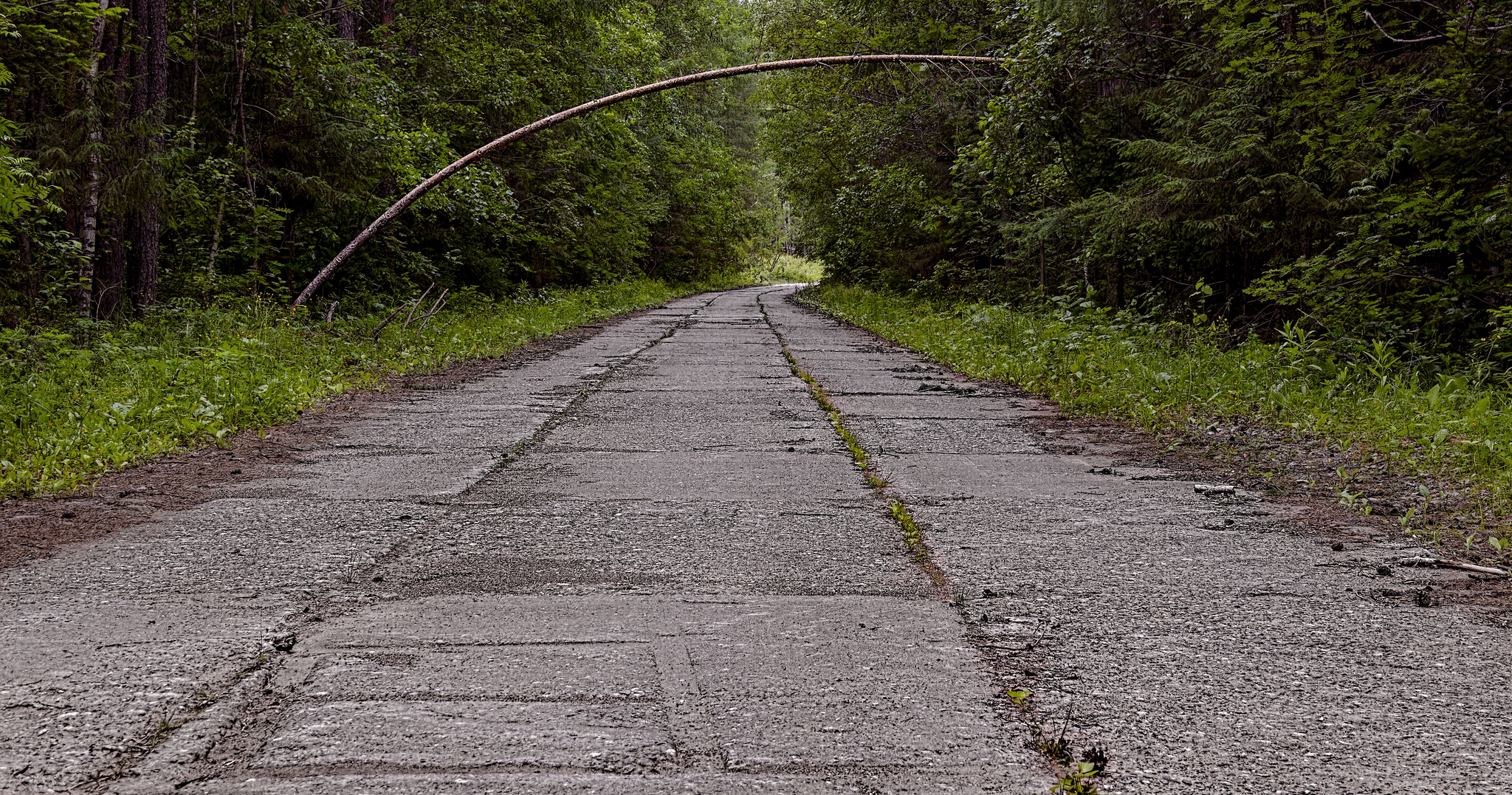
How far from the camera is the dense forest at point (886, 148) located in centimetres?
772

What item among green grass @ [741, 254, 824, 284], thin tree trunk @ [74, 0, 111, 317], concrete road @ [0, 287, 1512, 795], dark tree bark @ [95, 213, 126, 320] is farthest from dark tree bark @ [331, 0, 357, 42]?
green grass @ [741, 254, 824, 284]

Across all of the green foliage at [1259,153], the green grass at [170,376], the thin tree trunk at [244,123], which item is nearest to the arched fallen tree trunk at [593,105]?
the green grass at [170,376]

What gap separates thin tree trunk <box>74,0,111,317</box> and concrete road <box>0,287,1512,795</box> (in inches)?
284

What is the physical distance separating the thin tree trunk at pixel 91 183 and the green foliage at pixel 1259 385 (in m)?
9.40

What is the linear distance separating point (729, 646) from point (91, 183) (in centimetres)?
1072

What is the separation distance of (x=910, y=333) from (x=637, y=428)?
9279 mm

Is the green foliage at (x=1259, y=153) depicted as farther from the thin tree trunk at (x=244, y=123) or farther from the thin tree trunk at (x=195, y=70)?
the thin tree trunk at (x=195, y=70)

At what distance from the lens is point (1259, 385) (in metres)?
7.30

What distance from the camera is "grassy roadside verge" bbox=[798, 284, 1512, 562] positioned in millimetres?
4492

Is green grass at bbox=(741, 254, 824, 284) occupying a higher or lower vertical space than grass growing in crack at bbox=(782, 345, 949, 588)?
higher

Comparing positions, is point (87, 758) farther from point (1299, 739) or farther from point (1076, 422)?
point (1076, 422)

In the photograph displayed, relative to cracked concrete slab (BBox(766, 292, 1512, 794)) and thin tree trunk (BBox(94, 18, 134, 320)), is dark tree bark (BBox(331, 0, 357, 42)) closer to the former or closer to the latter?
thin tree trunk (BBox(94, 18, 134, 320))

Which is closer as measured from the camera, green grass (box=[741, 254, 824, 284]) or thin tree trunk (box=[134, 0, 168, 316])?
thin tree trunk (box=[134, 0, 168, 316])

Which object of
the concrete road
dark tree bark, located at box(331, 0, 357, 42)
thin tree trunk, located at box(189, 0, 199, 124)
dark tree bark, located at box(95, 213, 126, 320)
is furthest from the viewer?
dark tree bark, located at box(331, 0, 357, 42)
